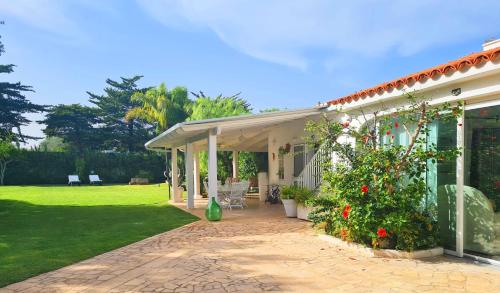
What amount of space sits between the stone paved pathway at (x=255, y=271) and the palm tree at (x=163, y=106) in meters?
28.5

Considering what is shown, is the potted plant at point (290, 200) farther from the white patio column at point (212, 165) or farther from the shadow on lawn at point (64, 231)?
the shadow on lawn at point (64, 231)

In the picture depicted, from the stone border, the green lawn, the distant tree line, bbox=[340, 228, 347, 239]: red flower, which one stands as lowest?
the green lawn

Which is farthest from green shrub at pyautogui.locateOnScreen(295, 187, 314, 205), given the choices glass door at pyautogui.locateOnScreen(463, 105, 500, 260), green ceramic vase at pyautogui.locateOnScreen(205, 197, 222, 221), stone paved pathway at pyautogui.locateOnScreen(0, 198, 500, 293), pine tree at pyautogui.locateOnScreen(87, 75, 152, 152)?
pine tree at pyautogui.locateOnScreen(87, 75, 152, 152)

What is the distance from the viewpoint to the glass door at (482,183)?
255 inches

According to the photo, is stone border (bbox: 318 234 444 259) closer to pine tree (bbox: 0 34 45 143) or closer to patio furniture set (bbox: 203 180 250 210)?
patio furniture set (bbox: 203 180 250 210)

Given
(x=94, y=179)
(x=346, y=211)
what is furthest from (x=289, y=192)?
(x=94, y=179)

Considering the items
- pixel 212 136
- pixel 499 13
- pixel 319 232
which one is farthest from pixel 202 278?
pixel 499 13

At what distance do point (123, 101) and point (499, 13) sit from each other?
4714cm

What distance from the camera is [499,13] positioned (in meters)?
9.70

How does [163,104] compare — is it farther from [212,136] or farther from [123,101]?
[212,136]

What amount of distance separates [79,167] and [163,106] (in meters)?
9.39

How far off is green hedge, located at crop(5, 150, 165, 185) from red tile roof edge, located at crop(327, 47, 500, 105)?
99.4ft

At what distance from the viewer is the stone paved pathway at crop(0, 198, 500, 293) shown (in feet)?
16.9

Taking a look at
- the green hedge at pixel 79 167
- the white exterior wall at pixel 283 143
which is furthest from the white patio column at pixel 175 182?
the green hedge at pixel 79 167
